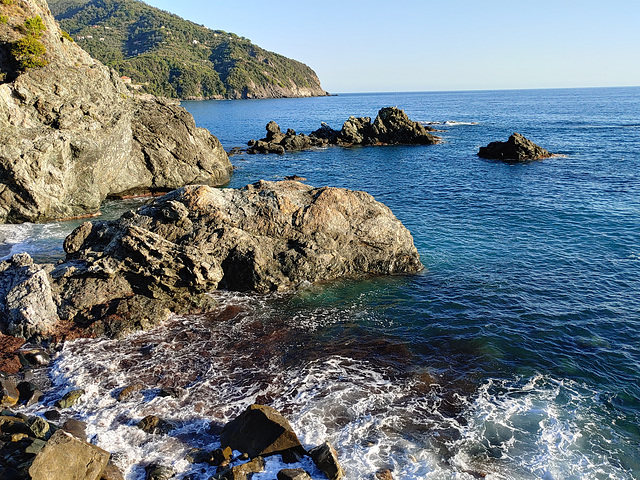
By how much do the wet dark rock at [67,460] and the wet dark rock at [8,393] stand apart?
4341mm

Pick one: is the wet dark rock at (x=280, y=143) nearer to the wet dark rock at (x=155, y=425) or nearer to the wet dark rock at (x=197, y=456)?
the wet dark rock at (x=155, y=425)

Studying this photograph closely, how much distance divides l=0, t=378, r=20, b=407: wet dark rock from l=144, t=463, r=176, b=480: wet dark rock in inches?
219

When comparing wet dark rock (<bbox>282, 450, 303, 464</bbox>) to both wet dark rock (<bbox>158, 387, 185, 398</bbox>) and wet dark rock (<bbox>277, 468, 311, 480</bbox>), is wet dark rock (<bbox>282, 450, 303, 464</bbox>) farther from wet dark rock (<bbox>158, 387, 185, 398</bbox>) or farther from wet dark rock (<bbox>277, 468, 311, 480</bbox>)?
wet dark rock (<bbox>158, 387, 185, 398</bbox>)

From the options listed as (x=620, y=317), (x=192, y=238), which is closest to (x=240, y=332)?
(x=192, y=238)

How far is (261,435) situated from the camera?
36.5 feet

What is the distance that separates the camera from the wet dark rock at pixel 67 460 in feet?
29.6

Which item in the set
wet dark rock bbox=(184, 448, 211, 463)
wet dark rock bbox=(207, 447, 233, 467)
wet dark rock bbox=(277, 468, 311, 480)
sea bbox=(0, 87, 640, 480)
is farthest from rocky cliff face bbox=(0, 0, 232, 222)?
wet dark rock bbox=(277, 468, 311, 480)

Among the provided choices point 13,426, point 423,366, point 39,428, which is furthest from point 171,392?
point 423,366

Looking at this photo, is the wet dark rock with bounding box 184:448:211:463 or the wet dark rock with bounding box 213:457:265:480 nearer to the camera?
the wet dark rock with bounding box 213:457:265:480

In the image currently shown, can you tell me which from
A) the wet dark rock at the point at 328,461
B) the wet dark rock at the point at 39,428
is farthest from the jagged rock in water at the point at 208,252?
the wet dark rock at the point at 328,461

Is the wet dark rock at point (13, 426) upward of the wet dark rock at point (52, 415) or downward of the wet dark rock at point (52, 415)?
upward

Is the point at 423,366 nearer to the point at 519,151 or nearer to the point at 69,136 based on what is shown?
the point at 69,136

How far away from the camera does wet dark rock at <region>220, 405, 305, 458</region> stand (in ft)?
36.0

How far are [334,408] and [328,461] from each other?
2657 mm
